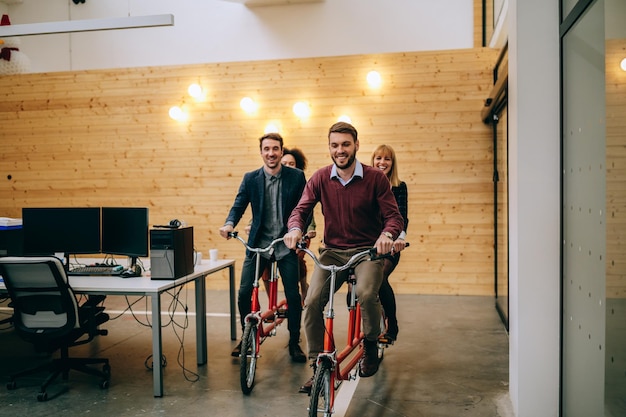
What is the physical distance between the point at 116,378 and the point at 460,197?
483 centimetres

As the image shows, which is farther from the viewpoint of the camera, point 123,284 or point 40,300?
point 123,284

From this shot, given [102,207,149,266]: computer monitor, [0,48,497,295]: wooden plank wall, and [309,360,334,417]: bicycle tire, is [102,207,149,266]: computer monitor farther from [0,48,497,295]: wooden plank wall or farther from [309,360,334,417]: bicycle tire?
[0,48,497,295]: wooden plank wall

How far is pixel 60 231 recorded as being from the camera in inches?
179

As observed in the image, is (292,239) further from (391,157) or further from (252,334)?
(391,157)

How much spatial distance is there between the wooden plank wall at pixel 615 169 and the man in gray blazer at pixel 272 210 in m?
2.48

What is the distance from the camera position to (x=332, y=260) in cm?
346

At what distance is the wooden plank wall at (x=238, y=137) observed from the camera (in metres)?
7.33

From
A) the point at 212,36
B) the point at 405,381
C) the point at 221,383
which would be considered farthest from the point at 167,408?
the point at 212,36

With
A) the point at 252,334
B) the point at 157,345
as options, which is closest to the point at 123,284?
the point at 157,345

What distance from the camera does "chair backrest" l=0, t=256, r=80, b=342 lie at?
364 centimetres

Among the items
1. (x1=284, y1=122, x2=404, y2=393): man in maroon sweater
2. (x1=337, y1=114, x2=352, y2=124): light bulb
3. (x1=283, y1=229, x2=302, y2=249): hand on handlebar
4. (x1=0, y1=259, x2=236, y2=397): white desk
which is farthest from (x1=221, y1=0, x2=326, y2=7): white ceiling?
(x1=283, y1=229, x2=302, y2=249): hand on handlebar

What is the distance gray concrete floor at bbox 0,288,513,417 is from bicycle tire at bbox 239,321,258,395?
74mm

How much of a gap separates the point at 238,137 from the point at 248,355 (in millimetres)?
4637

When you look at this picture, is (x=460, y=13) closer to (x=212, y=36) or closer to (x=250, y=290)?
(x=212, y=36)
